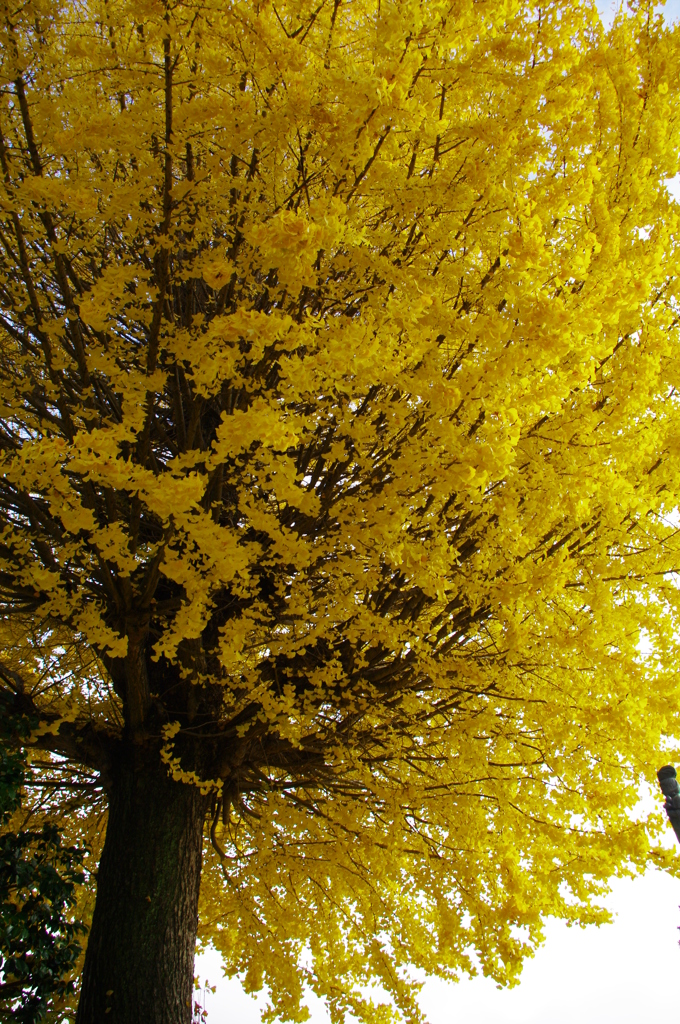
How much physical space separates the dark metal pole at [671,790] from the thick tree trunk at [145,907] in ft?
8.89

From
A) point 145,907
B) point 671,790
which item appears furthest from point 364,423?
point 145,907

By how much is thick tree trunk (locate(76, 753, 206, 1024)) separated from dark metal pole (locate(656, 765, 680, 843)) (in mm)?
2709

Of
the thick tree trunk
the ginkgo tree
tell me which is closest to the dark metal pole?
the ginkgo tree

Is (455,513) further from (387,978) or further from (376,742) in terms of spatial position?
(387,978)

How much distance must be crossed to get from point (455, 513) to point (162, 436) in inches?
84.3

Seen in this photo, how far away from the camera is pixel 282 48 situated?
2412 mm

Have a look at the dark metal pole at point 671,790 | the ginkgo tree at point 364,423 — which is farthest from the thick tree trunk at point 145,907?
the dark metal pole at point 671,790

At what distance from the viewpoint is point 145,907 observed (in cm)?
376

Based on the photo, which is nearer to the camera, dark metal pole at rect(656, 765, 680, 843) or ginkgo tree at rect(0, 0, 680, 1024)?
ginkgo tree at rect(0, 0, 680, 1024)

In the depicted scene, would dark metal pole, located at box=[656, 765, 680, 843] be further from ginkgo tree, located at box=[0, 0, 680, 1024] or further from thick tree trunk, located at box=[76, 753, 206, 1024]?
thick tree trunk, located at box=[76, 753, 206, 1024]

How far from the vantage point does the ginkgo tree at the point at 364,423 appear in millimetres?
2383

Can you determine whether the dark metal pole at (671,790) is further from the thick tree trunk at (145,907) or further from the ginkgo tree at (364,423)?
the thick tree trunk at (145,907)

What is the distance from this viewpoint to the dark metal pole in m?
3.63

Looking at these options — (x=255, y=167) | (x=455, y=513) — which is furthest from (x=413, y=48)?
(x=455, y=513)
